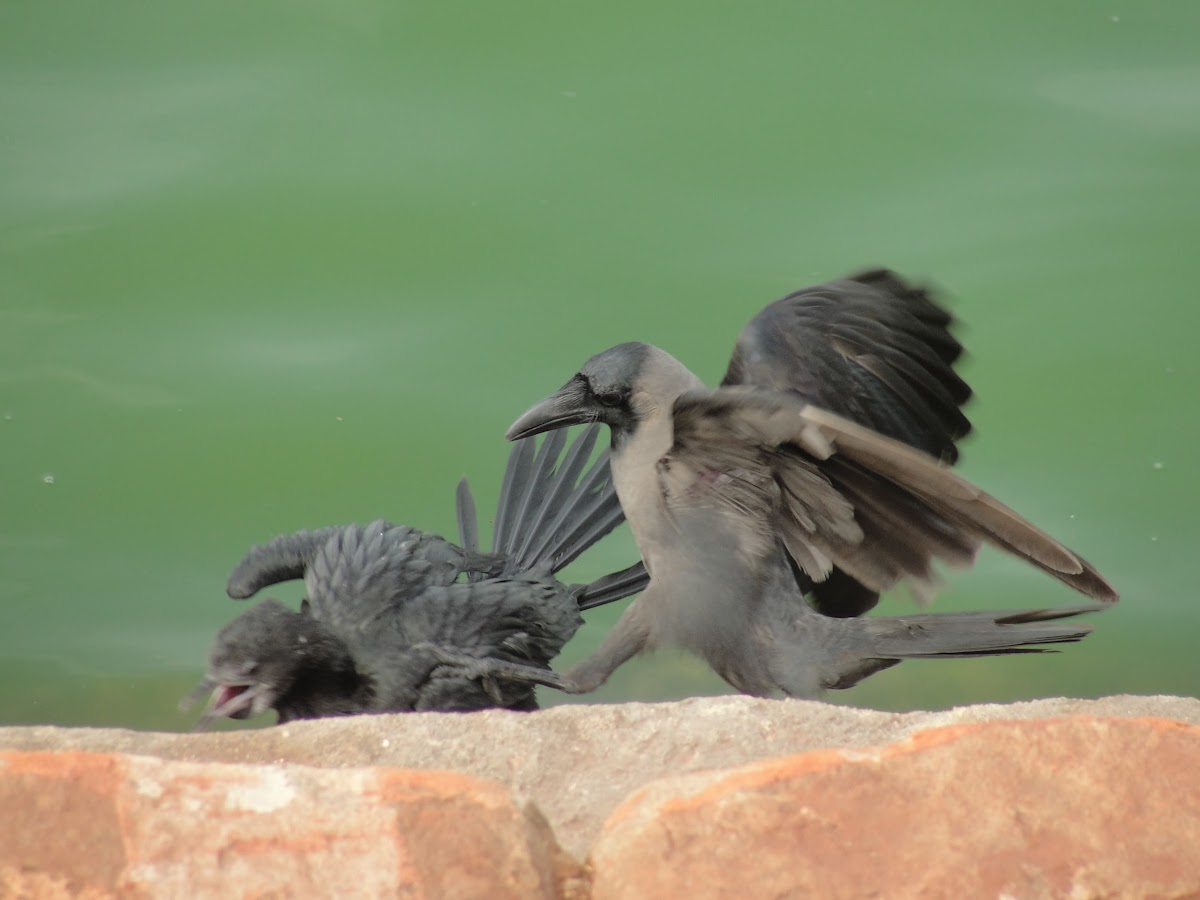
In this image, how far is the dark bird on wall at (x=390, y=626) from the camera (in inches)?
121

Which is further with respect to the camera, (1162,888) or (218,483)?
(218,483)

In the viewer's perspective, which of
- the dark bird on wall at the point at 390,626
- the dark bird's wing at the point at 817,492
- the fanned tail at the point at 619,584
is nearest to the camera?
the dark bird's wing at the point at 817,492

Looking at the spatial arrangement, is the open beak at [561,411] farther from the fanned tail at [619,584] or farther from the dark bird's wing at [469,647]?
the fanned tail at [619,584]

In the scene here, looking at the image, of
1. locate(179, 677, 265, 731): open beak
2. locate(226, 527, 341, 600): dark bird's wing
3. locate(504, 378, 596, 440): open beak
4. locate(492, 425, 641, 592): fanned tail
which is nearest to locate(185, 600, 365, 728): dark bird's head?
locate(179, 677, 265, 731): open beak

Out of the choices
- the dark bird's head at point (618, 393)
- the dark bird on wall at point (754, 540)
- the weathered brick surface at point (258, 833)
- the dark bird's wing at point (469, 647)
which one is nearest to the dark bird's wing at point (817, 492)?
the dark bird on wall at point (754, 540)

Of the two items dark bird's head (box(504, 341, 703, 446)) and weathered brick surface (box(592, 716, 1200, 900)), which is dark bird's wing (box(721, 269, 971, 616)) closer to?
dark bird's head (box(504, 341, 703, 446))

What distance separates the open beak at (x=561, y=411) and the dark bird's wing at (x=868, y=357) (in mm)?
425

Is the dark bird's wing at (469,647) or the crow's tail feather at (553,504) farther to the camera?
the crow's tail feather at (553,504)

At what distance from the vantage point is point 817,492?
3188 mm

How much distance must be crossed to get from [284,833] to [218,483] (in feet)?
9.10

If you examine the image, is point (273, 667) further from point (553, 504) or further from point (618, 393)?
point (553, 504)

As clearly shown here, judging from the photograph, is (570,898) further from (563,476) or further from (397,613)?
(563,476)

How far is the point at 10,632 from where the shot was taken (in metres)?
4.18

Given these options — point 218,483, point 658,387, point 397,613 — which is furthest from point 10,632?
point 658,387
